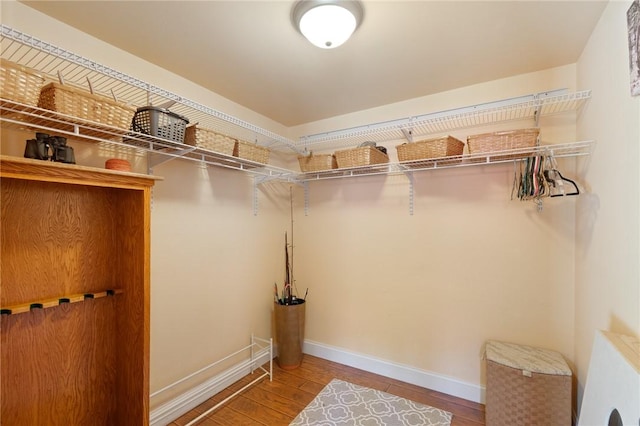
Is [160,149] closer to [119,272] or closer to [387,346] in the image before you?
[119,272]

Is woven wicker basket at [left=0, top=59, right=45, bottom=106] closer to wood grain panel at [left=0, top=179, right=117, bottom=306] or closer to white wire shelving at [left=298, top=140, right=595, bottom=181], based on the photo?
wood grain panel at [left=0, top=179, right=117, bottom=306]

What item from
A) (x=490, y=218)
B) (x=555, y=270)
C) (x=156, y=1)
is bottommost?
(x=555, y=270)

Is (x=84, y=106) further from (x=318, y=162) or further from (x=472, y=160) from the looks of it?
(x=472, y=160)

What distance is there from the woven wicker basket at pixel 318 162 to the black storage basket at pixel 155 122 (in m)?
1.16

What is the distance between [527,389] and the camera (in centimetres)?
159

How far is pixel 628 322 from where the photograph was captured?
3.66 ft

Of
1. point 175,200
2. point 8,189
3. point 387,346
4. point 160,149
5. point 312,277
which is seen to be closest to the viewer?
point 8,189

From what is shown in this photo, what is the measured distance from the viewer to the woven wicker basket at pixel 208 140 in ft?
5.62

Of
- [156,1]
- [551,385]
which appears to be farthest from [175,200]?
[551,385]

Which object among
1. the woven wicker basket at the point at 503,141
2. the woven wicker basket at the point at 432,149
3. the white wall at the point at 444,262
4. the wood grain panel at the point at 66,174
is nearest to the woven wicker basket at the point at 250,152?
the wood grain panel at the point at 66,174

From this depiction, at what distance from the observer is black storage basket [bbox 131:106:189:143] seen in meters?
1.46

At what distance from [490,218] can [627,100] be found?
104 cm

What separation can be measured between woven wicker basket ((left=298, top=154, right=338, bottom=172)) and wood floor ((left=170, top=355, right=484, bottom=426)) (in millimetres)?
1791


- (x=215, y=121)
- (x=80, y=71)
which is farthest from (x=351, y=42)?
(x=80, y=71)
